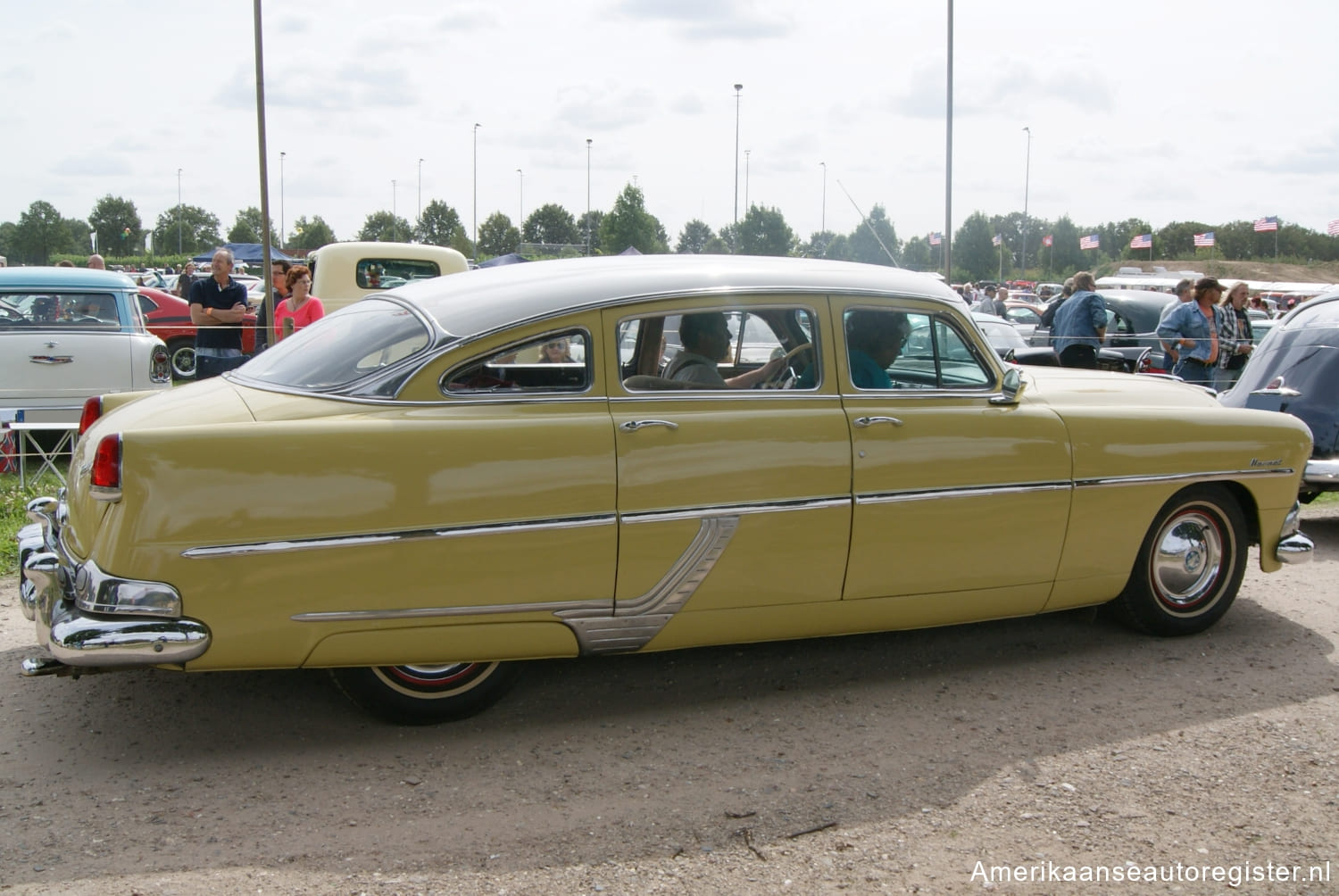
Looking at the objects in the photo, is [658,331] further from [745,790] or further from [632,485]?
[745,790]

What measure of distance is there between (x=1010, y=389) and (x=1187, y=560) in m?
1.28

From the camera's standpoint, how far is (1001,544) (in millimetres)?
4523

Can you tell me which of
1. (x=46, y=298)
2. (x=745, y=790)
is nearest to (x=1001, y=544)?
(x=745, y=790)

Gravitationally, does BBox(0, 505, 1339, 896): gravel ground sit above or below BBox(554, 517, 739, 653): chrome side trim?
below

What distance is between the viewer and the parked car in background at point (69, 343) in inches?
384

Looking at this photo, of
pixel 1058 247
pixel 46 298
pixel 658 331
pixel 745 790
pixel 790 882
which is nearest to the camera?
pixel 790 882

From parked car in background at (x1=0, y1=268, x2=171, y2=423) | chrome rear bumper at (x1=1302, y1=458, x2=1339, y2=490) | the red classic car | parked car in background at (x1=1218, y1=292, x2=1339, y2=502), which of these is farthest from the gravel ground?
the red classic car

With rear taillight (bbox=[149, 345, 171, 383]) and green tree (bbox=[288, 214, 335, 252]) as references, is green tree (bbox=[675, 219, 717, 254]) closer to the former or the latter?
green tree (bbox=[288, 214, 335, 252])

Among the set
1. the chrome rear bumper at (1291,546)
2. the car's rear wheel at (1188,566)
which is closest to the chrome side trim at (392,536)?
the car's rear wheel at (1188,566)

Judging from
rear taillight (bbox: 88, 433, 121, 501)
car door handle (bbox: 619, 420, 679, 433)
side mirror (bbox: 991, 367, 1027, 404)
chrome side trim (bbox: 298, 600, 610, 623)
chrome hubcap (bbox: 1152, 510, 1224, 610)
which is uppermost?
side mirror (bbox: 991, 367, 1027, 404)

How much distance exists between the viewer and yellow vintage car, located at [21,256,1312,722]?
11.4 feet

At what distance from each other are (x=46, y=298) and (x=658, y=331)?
8104mm

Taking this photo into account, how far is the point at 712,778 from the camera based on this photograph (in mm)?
3676

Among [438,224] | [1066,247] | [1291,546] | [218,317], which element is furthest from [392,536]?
[1066,247]
